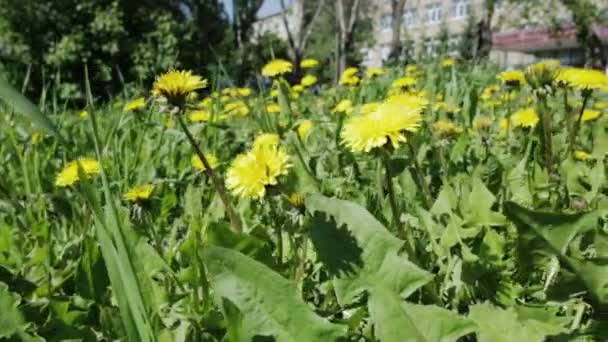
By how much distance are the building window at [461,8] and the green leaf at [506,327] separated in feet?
111

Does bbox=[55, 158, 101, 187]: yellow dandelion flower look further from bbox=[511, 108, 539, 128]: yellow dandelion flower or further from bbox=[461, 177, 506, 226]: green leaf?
bbox=[511, 108, 539, 128]: yellow dandelion flower

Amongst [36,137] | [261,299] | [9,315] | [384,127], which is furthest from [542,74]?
[36,137]

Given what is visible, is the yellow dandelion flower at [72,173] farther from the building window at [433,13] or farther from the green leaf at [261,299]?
the building window at [433,13]

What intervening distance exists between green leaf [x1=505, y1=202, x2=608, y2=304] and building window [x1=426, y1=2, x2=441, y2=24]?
35.0m

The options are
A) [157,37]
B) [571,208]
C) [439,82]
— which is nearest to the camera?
[571,208]

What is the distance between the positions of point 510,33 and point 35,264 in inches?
1239

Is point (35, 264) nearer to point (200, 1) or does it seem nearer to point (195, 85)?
point (195, 85)

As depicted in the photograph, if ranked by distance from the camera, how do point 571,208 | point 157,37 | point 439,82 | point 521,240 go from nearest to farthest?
point 521,240
point 571,208
point 439,82
point 157,37

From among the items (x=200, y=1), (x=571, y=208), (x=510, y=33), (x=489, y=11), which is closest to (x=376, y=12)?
(x=510, y=33)

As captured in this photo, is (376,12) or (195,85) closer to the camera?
(195,85)

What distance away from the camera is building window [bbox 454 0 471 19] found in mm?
32625

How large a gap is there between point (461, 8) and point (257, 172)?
3436cm

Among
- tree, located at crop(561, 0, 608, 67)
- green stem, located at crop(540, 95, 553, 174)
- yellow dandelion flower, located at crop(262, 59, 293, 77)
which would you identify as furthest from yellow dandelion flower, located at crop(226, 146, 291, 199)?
tree, located at crop(561, 0, 608, 67)

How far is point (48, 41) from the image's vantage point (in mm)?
11609
